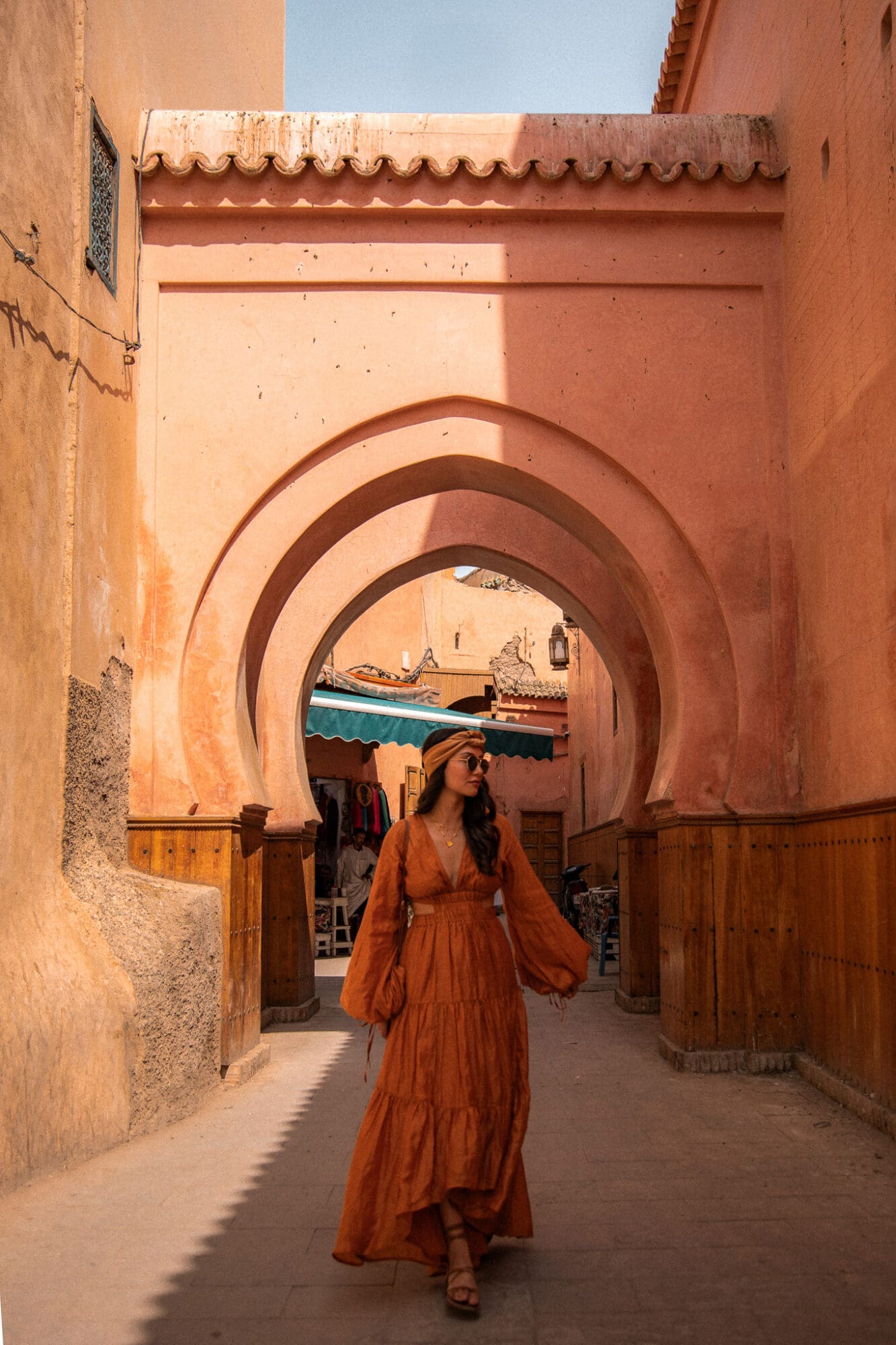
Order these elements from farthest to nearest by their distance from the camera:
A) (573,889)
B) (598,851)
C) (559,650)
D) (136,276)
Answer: (559,650)
(598,851)
(573,889)
(136,276)

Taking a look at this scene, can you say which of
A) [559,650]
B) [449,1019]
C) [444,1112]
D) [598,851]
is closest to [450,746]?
[449,1019]

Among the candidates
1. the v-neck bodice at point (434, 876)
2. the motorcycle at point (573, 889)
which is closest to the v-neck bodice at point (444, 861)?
the v-neck bodice at point (434, 876)

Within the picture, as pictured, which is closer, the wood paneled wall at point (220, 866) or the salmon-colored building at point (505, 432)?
the salmon-colored building at point (505, 432)

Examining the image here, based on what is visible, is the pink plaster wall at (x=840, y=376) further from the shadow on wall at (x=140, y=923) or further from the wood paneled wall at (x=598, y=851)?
the wood paneled wall at (x=598, y=851)

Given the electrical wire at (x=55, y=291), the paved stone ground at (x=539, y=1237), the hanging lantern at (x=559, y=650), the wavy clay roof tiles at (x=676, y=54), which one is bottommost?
the paved stone ground at (x=539, y=1237)

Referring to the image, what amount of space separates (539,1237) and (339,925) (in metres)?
10.6

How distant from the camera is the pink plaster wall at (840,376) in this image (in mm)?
5906

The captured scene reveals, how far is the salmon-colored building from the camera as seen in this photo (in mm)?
6723

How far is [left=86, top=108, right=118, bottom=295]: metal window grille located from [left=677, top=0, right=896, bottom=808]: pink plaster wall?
4.04 meters

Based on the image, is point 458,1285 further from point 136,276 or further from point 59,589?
point 136,276

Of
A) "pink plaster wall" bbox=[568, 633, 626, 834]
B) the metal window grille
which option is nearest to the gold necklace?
the metal window grille

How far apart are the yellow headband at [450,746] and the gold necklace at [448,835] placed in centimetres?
17

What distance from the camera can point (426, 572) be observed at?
12.1m

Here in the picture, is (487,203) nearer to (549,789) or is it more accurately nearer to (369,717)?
(369,717)
